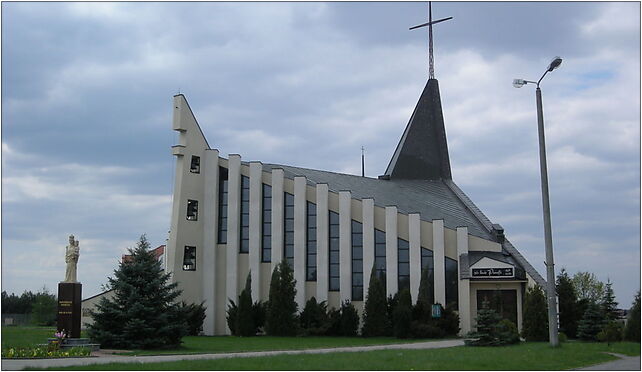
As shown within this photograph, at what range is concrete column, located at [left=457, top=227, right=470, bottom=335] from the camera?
119 ft

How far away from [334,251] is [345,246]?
0.84 meters

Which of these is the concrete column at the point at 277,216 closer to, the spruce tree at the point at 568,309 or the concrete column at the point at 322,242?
the concrete column at the point at 322,242

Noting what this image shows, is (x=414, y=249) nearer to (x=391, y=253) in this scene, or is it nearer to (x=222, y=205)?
(x=391, y=253)

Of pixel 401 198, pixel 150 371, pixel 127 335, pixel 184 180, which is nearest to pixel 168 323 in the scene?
pixel 127 335

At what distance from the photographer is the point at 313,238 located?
40.2 metres

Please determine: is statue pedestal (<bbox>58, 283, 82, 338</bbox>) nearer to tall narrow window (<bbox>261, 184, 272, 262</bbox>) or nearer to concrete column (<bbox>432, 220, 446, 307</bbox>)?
tall narrow window (<bbox>261, 184, 272, 262</bbox>)

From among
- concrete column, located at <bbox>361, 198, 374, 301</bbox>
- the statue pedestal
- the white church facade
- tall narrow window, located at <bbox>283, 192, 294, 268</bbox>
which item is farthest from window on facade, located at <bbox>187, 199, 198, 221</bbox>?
the statue pedestal

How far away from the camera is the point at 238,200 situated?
1624 inches

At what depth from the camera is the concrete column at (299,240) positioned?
130 ft

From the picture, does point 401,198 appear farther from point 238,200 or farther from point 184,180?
point 184,180

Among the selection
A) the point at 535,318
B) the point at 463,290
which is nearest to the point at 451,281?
the point at 463,290

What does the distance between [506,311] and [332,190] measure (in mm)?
11283

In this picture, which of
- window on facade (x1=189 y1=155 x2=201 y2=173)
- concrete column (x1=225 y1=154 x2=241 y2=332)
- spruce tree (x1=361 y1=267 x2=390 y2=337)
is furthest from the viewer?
window on facade (x1=189 y1=155 x2=201 y2=173)

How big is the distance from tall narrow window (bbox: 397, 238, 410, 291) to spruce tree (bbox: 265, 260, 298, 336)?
559 cm
